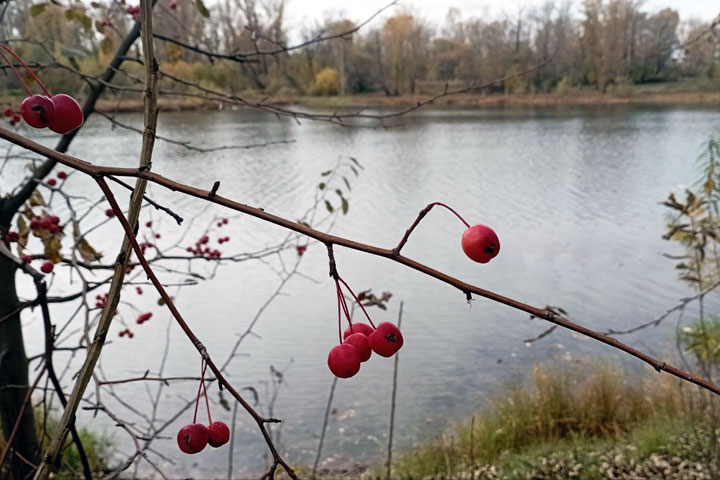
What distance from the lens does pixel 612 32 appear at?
83.9ft

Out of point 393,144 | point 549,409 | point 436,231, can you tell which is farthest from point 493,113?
point 549,409

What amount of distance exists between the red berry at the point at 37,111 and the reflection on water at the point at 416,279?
75.5 inches

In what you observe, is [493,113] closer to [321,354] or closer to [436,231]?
[436,231]

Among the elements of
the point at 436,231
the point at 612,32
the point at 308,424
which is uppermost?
the point at 612,32

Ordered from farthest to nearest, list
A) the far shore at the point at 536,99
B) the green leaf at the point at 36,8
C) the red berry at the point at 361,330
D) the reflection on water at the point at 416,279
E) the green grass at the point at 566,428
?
1. the far shore at the point at 536,99
2. the reflection on water at the point at 416,279
3. the green grass at the point at 566,428
4. the green leaf at the point at 36,8
5. the red berry at the point at 361,330

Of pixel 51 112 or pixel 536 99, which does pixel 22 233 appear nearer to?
pixel 51 112

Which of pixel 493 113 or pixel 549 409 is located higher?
pixel 493 113

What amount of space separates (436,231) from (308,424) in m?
3.88

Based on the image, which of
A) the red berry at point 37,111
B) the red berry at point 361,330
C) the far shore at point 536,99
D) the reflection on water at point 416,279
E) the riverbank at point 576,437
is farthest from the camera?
the far shore at point 536,99

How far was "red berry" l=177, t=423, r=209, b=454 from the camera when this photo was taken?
0.58m

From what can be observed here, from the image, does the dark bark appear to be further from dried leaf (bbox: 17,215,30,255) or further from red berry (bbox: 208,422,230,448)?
red berry (bbox: 208,422,230,448)

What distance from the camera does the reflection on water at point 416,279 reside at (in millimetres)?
4238

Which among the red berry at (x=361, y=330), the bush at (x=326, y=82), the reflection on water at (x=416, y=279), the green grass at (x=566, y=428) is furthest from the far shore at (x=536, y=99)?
the red berry at (x=361, y=330)

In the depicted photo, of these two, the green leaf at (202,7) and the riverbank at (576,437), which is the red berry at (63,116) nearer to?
the green leaf at (202,7)
